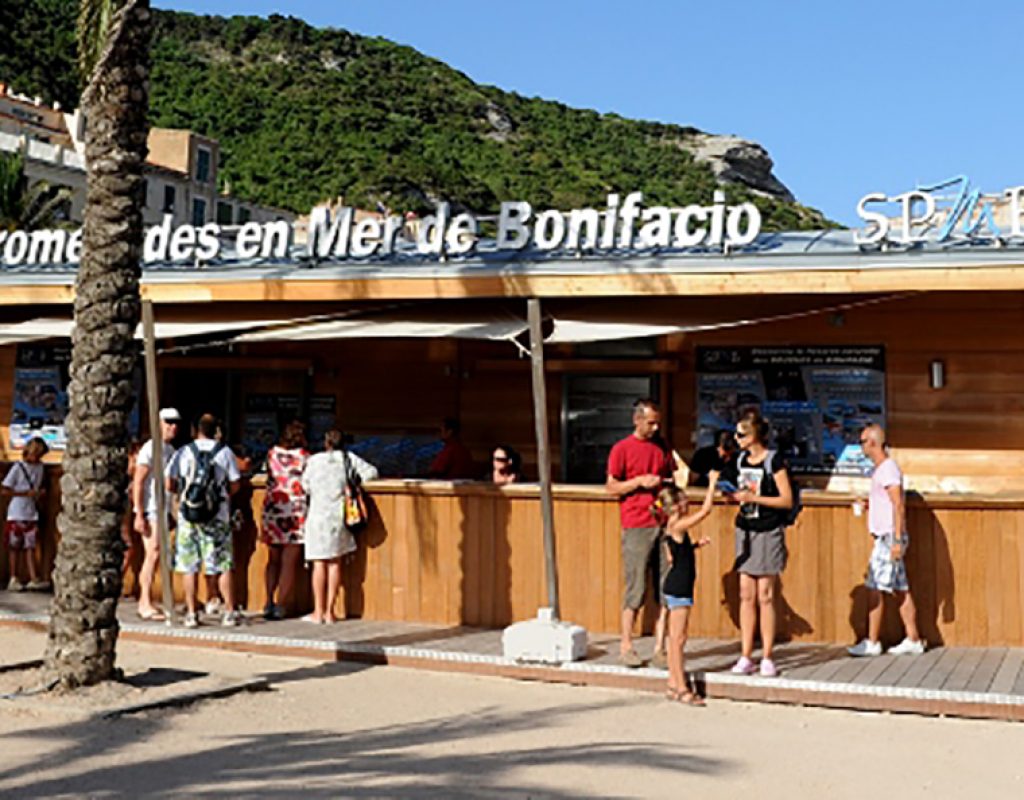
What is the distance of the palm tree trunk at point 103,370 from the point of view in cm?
768

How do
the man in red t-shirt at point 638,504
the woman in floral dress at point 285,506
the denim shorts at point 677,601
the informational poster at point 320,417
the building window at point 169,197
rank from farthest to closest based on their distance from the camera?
1. the building window at point 169,197
2. the informational poster at point 320,417
3. the woman in floral dress at point 285,506
4. the man in red t-shirt at point 638,504
5. the denim shorts at point 677,601

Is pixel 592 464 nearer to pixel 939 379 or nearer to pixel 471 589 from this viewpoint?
pixel 471 589

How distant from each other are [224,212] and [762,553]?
7646cm

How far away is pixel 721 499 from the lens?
962 cm

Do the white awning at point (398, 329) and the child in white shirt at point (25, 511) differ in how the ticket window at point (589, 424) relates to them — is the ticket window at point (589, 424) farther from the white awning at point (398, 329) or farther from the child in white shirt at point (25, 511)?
the child in white shirt at point (25, 511)

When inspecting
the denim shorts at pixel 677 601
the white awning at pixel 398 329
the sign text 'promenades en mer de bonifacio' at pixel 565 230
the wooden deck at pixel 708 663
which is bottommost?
the wooden deck at pixel 708 663

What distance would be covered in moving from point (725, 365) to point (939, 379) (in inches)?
74.2

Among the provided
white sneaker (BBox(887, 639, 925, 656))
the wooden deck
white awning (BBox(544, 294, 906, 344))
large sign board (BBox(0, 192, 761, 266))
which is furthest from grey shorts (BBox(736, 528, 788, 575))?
large sign board (BBox(0, 192, 761, 266))

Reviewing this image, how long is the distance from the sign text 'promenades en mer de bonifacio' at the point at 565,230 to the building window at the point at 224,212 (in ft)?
227

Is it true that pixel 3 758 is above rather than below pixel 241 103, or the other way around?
below

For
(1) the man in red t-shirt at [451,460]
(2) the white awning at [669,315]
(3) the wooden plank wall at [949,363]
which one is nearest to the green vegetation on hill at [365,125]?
(1) the man in red t-shirt at [451,460]

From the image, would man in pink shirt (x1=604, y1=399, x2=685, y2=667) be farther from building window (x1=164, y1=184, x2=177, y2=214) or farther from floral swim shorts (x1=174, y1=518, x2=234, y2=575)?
building window (x1=164, y1=184, x2=177, y2=214)

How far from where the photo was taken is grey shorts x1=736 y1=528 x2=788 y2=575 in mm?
8219

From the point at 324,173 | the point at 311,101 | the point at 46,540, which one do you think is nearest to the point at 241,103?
the point at 311,101
